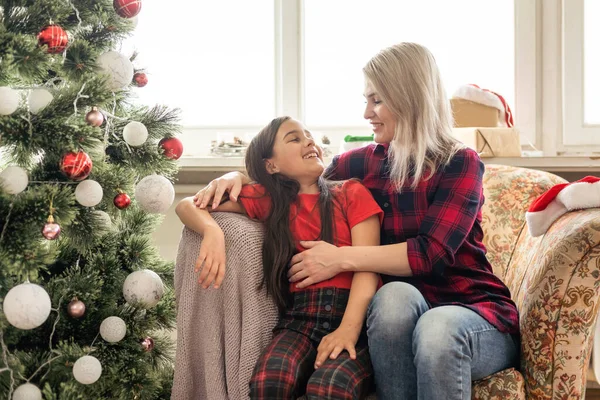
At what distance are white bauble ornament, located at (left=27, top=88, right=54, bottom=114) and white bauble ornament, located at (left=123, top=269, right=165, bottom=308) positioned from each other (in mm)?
427

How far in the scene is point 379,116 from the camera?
1742 mm

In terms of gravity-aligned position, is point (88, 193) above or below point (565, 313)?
above

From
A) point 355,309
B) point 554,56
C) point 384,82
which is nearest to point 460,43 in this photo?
point 554,56

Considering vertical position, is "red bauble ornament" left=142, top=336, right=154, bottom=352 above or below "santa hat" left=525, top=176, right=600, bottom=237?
below

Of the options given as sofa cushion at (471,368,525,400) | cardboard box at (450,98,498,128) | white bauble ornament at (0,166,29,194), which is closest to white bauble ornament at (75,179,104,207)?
white bauble ornament at (0,166,29,194)

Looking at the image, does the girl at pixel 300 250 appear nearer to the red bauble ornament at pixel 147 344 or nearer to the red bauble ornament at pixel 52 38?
the red bauble ornament at pixel 147 344

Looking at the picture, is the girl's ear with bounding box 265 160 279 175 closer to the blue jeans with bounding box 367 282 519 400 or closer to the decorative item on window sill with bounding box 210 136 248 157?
the blue jeans with bounding box 367 282 519 400

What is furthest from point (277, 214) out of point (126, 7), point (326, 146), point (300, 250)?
point (326, 146)

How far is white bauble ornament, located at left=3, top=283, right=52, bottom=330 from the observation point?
4.40 ft

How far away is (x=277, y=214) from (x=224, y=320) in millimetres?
291

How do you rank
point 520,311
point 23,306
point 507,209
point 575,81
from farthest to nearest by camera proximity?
point 575,81 → point 507,209 → point 520,311 → point 23,306

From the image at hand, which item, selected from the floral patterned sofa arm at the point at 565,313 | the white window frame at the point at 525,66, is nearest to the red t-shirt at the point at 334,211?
the floral patterned sofa arm at the point at 565,313

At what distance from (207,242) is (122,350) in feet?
1.14

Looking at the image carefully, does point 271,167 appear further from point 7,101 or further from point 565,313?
point 565,313
